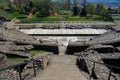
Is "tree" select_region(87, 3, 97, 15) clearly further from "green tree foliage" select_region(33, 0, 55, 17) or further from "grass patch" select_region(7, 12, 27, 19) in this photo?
"grass patch" select_region(7, 12, 27, 19)

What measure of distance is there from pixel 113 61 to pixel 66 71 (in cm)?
497

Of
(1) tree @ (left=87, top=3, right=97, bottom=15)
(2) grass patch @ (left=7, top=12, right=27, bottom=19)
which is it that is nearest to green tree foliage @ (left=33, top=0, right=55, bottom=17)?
(2) grass patch @ (left=7, top=12, right=27, bottom=19)

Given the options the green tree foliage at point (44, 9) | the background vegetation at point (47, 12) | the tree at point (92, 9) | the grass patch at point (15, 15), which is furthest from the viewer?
the tree at point (92, 9)

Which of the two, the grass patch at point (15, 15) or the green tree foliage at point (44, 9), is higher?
the green tree foliage at point (44, 9)

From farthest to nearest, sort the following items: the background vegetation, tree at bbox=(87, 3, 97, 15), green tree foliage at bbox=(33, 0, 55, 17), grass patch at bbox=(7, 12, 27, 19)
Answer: tree at bbox=(87, 3, 97, 15)
green tree foliage at bbox=(33, 0, 55, 17)
grass patch at bbox=(7, 12, 27, 19)
the background vegetation

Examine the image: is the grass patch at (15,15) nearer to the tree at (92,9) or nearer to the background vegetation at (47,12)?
the background vegetation at (47,12)

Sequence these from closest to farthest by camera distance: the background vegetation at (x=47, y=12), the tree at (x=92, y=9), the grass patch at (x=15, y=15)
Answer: the background vegetation at (x=47, y=12) → the grass patch at (x=15, y=15) → the tree at (x=92, y=9)

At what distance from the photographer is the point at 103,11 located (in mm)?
55094

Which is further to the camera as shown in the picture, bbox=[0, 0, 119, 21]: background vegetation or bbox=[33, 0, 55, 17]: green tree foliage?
bbox=[33, 0, 55, 17]: green tree foliage

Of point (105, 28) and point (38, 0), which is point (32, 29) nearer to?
point (105, 28)

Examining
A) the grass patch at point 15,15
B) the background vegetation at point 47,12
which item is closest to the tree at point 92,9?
the background vegetation at point 47,12

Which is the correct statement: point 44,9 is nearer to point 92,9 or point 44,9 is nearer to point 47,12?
point 47,12

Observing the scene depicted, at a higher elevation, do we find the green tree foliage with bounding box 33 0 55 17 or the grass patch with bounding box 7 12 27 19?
the green tree foliage with bounding box 33 0 55 17

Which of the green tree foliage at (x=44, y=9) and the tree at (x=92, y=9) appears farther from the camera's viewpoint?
the tree at (x=92, y=9)
